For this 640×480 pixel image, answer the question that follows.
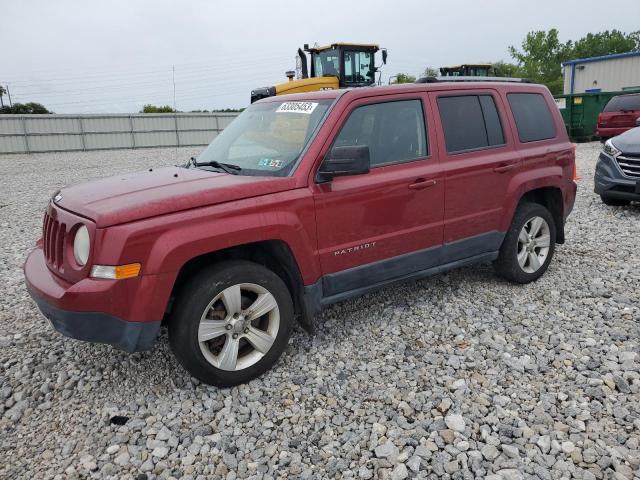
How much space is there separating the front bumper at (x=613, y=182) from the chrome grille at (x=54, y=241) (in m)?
7.73

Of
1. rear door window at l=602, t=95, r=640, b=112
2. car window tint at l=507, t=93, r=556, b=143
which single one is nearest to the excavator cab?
rear door window at l=602, t=95, r=640, b=112

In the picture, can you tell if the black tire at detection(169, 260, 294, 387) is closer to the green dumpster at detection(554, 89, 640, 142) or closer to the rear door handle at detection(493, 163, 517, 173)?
the rear door handle at detection(493, 163, 517, 173)

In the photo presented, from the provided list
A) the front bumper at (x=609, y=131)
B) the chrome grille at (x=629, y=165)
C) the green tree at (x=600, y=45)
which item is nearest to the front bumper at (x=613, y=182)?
the chrome grille at (x=629, y=165)

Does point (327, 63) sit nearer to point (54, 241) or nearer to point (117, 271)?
point (54, 241)

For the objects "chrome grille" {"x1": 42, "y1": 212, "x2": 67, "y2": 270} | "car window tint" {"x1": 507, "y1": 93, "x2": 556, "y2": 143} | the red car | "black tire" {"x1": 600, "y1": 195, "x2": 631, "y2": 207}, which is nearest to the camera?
"chrome grille" {"x1": 42, "y1": 212, "x2": 67, "y2": 270}

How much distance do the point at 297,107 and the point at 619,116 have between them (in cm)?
1580

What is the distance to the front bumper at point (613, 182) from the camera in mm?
7684

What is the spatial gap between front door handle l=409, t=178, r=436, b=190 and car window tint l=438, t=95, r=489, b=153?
38 centimetres

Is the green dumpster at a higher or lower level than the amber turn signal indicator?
higher

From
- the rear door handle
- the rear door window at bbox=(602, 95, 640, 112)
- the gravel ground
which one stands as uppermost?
the rear door window at bbox=(602, 95, 640, 112)

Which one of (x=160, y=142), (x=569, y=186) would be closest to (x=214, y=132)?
(x=160, y=142)

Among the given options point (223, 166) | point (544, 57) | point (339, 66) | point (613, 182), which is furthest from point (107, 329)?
point (544, 57)

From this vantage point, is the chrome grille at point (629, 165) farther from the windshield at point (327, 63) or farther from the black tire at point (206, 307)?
the windshield at point (327, 63)

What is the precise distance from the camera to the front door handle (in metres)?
3.87
